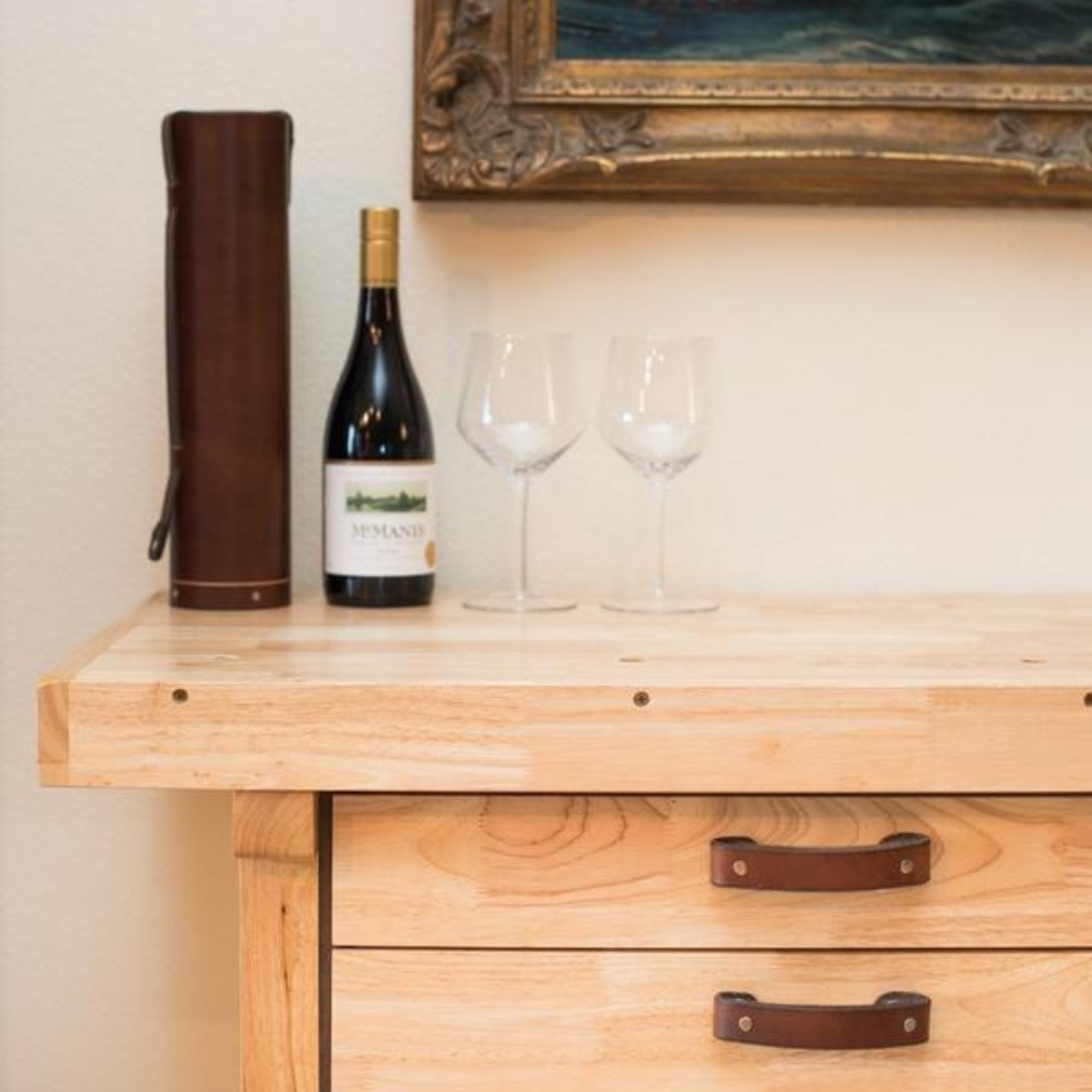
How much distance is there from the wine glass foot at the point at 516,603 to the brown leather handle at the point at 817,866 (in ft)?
1.09

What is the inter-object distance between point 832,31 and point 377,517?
57cm

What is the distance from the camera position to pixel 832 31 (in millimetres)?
1408

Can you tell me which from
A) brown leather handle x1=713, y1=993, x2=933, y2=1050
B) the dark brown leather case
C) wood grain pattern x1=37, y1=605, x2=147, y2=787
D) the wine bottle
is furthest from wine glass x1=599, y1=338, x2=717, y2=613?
wood grain pattern x1=37, y1=605, x2=147, y2=787

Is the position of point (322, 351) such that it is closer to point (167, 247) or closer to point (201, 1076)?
point (167, 247)

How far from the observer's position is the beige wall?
1.43 metres

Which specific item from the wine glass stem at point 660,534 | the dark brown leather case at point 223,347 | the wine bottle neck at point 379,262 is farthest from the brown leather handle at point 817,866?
the wine bottle neck at point 379,262

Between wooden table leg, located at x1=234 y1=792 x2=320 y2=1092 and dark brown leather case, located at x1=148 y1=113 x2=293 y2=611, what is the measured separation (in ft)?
1.00

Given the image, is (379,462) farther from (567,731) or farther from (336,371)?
(567,731)

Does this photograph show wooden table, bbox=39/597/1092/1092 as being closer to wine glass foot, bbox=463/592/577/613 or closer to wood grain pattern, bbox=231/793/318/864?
wood grain pattern, bbox=231/793/318/864

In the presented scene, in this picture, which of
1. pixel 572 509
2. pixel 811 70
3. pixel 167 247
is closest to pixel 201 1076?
pixel 572 509

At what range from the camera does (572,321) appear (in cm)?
146

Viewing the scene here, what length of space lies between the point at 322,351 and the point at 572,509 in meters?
0.26

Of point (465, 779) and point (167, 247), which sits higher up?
point (167, 247)

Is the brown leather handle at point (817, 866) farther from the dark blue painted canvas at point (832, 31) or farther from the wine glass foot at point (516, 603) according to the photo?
the dark blue painted canvas at point (832, 31)
